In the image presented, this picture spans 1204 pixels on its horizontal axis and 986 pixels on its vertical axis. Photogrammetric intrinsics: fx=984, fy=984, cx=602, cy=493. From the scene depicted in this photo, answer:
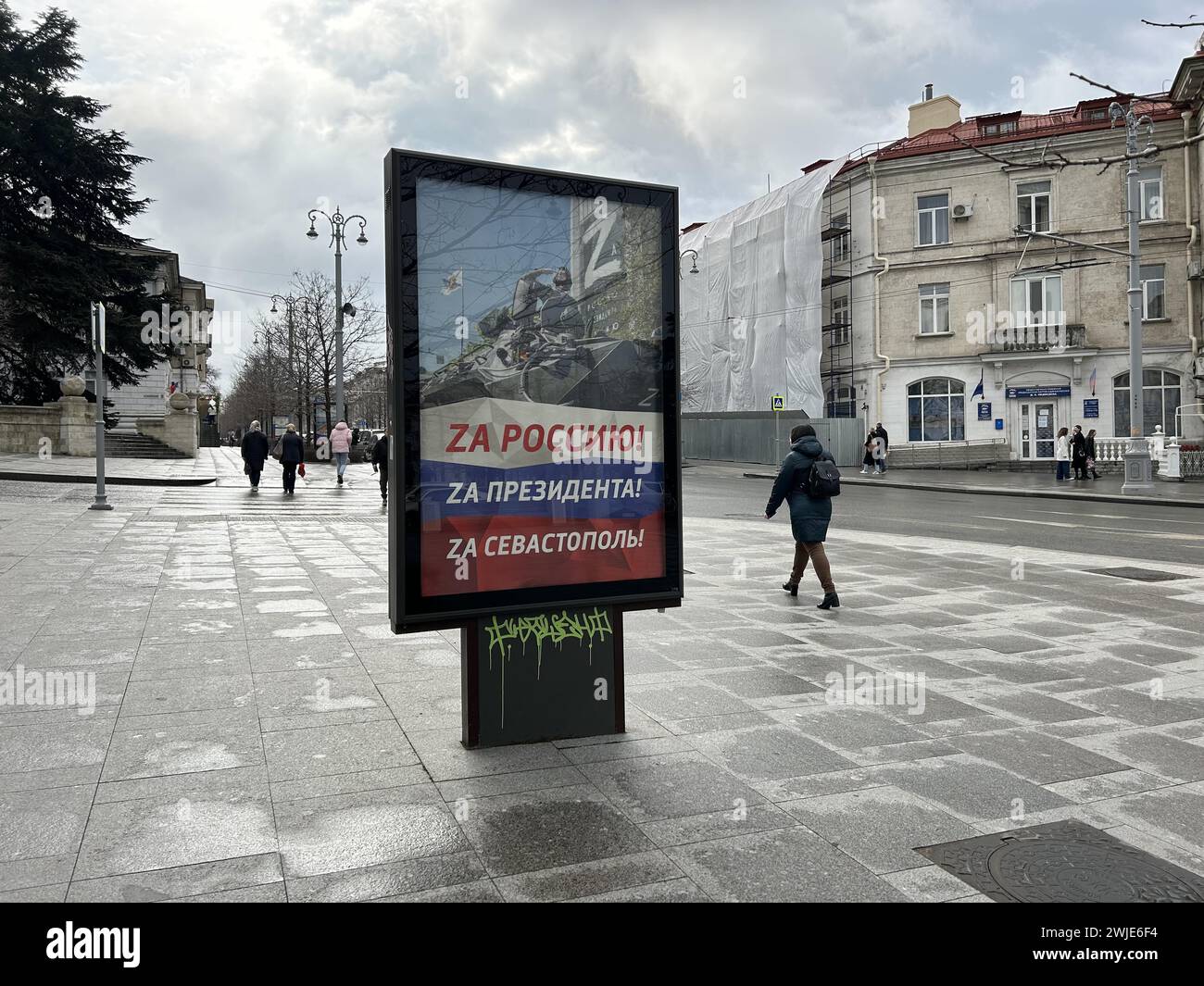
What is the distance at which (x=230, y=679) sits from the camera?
6043mm

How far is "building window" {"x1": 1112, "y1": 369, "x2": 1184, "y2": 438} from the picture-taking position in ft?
115

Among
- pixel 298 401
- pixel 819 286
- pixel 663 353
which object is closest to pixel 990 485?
pixel 819 286

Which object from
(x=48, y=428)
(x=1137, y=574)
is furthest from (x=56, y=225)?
(x=1137, y=574)

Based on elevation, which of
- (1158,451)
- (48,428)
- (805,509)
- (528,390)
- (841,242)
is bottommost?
(805,509)

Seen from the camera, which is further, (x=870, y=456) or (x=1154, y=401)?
(x=870, y=456)

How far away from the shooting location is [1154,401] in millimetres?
35375

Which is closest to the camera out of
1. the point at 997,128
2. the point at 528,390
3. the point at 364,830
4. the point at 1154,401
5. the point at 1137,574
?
the point at 364,830

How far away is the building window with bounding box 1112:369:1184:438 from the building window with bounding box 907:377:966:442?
5.25 meters

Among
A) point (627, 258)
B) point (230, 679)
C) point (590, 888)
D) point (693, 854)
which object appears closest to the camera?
point (590, 888)

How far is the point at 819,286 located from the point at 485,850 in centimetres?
3825

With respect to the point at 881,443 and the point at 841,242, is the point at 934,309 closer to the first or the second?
the point at 841,242

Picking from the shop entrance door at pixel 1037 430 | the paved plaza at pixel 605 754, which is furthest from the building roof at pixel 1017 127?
the paved plaza at pixel 605 754

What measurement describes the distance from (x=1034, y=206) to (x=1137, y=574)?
30504mm
